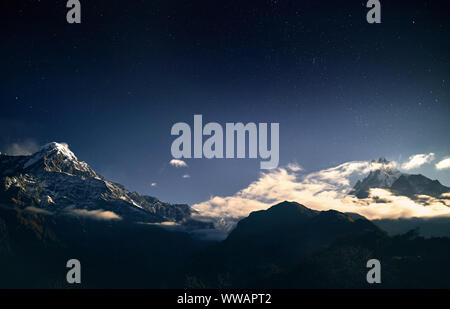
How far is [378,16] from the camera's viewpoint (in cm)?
6956

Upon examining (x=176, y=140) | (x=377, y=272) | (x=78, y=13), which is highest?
(x=78, y=13)
